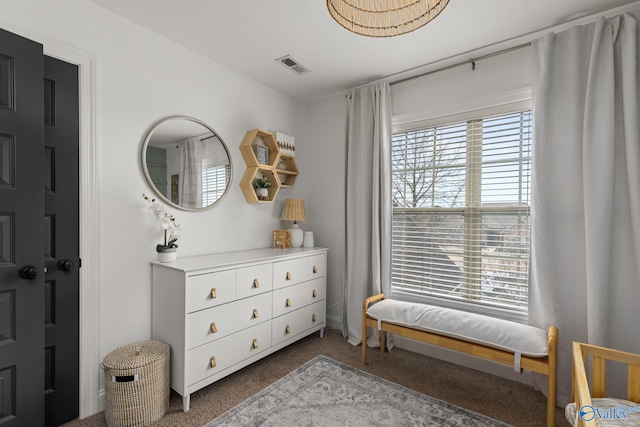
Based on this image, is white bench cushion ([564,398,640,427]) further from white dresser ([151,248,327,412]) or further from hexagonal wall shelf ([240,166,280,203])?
hexagonal wall shelf ([240,166,280,203])

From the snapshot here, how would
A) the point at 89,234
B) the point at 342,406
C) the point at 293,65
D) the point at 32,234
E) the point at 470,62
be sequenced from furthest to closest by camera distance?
the point at 293,65
the point at 470,62
the point at 342,406
the point at 89,234
the point at 32,234

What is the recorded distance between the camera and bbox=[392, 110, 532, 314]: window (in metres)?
2.38

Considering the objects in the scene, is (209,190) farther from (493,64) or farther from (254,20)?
(493,64)

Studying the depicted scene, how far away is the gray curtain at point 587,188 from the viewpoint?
1845 millimetres

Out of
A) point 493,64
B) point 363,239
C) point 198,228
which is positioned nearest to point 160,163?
point 198,228

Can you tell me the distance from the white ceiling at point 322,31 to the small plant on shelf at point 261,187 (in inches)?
38.8

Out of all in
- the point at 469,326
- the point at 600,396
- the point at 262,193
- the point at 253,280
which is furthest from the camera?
the point at 262,193

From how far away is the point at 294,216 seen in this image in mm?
3150

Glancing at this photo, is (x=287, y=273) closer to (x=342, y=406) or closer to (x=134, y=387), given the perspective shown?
(x=342, y=406)

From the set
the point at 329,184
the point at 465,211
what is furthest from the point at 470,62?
A: the point at 329,184

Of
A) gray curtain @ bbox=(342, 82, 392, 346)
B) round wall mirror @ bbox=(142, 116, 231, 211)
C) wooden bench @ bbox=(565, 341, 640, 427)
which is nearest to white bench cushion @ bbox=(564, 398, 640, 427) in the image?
wooden bench @ bbox=(565, 341, 640, 427)

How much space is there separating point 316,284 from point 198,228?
123cm

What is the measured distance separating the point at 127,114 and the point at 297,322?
2110 mm

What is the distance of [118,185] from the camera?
205 cm
